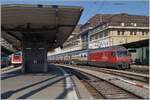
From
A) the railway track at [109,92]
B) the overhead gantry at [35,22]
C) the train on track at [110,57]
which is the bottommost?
the railway track at [109,92]

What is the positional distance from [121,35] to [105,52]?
6210cm

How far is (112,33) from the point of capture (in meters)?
108

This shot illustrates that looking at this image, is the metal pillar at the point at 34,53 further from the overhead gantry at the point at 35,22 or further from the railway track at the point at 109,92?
the railway track at the point at 109,92

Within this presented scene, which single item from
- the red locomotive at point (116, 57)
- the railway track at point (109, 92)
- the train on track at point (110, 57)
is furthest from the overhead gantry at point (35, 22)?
the train on track at point (110, 57)

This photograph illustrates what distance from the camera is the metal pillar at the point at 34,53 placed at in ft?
104

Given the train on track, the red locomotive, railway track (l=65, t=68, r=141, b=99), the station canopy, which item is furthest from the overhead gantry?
the train on track

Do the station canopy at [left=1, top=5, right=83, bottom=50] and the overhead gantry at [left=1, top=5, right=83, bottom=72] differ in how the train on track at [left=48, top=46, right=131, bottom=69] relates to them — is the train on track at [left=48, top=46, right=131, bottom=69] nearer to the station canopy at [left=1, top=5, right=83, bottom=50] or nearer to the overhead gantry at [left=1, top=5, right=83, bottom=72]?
the overhead gantry at [left=1, top=5, right=83, bottom=72]

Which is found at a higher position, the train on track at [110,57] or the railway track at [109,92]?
the train on track at [110,57]

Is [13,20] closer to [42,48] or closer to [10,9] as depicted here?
[10,9]

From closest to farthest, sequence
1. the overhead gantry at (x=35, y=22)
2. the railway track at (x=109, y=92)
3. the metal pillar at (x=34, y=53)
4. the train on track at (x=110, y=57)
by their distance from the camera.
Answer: the railway track at (x=109, y=92) → the overhead gantry at (x=35, y=22) → the metal pillar at (x=34, y=53) → the train on track at (x=110, y=57)

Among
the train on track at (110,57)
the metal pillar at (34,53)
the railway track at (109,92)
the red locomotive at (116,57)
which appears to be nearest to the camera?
the railway track at (109,92)

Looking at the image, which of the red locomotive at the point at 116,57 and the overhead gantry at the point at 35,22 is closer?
the overhead gantry at the point at 35,22

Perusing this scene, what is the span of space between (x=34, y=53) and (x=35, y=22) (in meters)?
6.28

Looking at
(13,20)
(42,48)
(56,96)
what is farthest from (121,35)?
(56,96)
